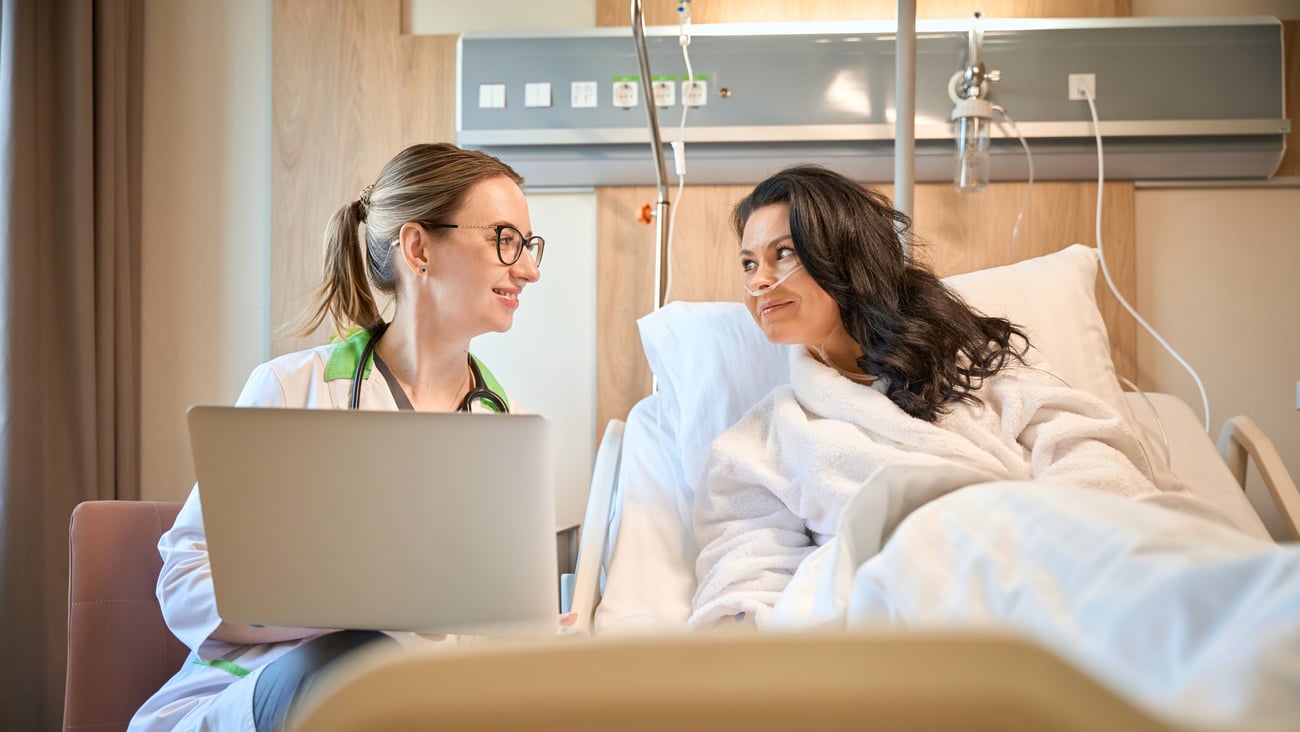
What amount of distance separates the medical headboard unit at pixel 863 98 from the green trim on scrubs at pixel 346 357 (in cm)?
82

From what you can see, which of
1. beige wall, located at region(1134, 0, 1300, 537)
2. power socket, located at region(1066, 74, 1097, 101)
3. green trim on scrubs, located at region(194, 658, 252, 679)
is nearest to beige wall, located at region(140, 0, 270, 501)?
green trim on scrubs, located at region(194, 658, 252, 679)

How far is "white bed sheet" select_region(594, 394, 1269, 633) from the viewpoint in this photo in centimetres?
158

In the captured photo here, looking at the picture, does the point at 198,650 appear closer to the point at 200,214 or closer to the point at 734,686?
the point at 734,686

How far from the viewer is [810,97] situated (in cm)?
230

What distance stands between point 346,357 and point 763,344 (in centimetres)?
76

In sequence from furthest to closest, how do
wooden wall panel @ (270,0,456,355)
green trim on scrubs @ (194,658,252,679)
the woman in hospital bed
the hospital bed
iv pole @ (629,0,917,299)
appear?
1. wooden wall panel @ (270,0,456,355)
2. iv pole @ (629,0,917,299)
3. green trim on scrubs @ (194,658,252,679)
4. the woman in hospital bed
5. the hospital bed

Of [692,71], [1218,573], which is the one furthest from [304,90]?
[1218,573]

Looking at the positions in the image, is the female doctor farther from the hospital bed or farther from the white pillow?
the hospital bed

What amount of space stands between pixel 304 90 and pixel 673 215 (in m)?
0.95

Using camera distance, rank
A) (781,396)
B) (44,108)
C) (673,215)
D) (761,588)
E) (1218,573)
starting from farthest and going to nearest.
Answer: (673,215), (44,108), (781,396), (761,588), (1218,573)

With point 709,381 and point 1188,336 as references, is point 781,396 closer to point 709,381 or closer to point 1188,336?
point 709,381

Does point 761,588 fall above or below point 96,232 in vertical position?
below

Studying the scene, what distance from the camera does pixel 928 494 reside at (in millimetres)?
947

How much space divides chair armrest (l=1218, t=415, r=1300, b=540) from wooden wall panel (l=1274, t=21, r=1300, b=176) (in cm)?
77
